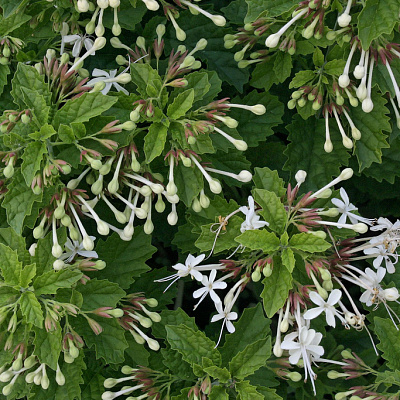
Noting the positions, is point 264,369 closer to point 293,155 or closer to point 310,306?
point 310,306

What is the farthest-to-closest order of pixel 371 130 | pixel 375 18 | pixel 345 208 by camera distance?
1. pixel 371 130
2. pixel 345 208
3. pixel 375 18

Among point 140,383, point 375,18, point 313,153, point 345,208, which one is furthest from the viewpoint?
point 313,153

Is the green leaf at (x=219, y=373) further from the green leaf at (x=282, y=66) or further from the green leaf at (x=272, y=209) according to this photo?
the green leaf at (x=282, y=66)

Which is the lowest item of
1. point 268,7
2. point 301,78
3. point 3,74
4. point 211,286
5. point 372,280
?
point 211,286

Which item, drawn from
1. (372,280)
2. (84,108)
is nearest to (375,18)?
(372,280)

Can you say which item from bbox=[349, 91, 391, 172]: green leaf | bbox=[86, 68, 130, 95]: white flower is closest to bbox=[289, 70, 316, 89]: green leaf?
bbox=[349, 91, 391, 172]: green leaf

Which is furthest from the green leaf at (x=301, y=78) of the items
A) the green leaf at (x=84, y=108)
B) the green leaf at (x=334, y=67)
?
the green leaf at (x=84, y=108)

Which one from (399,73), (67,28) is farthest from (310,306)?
(67,28)

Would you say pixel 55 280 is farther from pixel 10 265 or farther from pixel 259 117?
pixel 259 117
